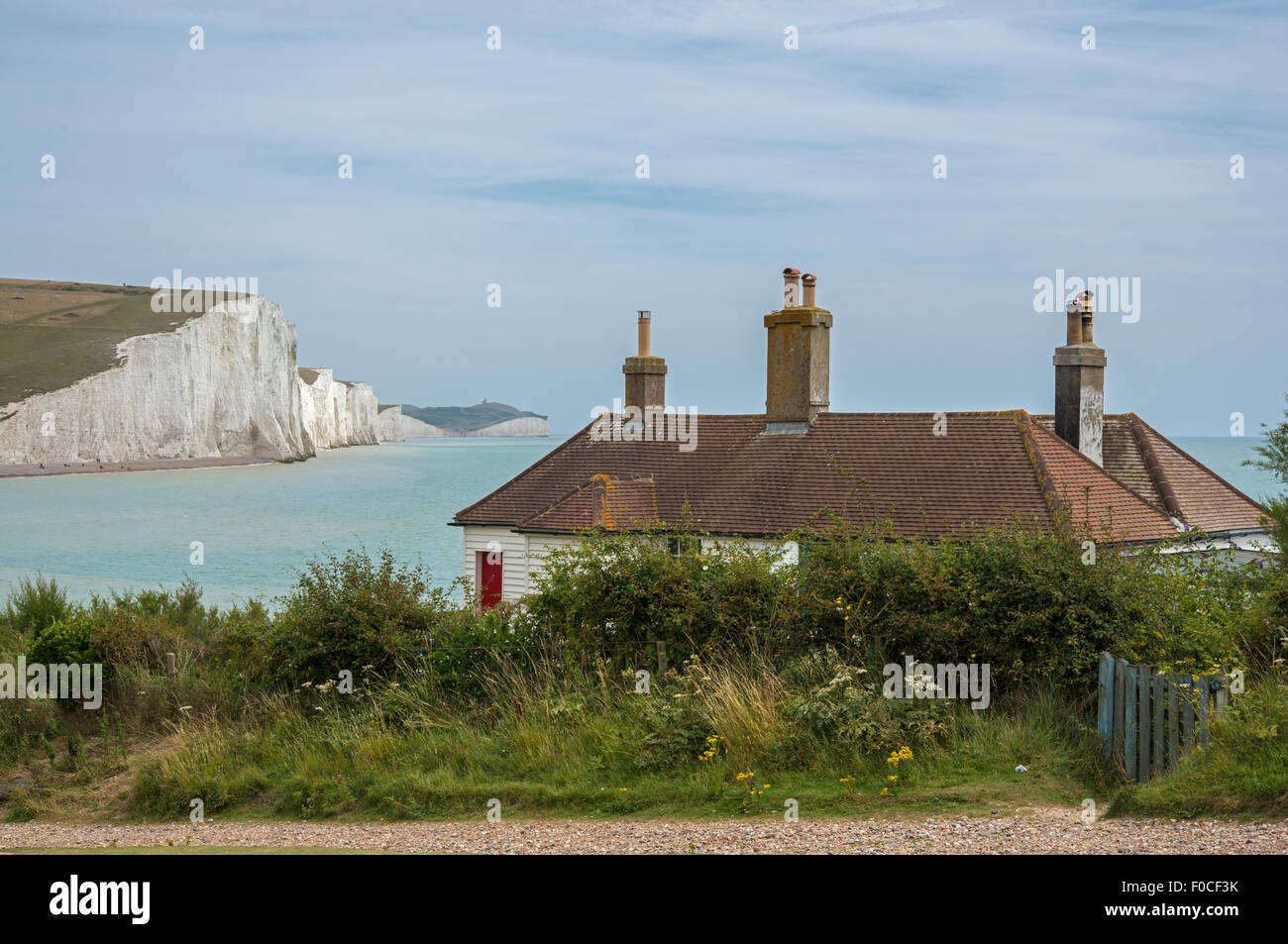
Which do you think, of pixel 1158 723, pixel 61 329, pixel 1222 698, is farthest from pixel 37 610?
pixel 61 329

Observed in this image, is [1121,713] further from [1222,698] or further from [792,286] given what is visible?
[792,286]

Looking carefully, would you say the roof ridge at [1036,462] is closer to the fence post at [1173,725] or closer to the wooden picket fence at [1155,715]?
the wooden picket fence at [1155,715]

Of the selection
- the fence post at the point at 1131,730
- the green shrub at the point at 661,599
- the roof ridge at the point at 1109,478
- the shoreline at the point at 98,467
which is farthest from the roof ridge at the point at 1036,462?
the shoreline at the point at 98,467

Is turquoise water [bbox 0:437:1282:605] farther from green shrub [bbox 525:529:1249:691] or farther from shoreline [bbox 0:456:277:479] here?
green shrub [bbox 525:529:1249:691]

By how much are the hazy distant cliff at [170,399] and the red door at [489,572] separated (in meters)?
102

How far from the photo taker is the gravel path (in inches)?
297

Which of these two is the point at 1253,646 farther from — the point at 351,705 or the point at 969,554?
the point at 351,705

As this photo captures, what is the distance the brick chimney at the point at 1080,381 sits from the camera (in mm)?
24062

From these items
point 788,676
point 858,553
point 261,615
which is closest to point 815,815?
point 788,676

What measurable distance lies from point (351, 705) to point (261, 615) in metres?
4.31

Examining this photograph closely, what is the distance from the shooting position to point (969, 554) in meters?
11.2

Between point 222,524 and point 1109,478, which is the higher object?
point 1109,478

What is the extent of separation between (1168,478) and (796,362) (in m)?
8.62

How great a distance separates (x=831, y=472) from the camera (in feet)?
76.2
